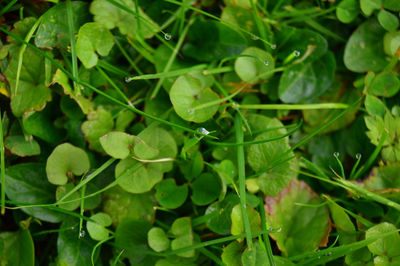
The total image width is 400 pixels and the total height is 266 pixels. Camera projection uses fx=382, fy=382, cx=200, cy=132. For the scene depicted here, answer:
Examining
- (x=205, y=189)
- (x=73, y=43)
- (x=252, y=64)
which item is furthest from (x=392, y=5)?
(x=73, y=43)

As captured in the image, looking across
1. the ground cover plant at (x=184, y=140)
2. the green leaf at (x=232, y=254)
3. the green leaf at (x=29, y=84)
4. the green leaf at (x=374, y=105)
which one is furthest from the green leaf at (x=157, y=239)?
the green leaf at (x=374, y=105)

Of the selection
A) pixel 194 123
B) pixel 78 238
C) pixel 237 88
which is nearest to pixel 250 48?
pixel 237 88

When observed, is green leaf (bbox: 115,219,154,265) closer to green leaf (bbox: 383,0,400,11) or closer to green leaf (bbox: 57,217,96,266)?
green leaf (bbox: 57,217,96,266)

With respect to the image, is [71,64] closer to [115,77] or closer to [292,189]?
[115,77]

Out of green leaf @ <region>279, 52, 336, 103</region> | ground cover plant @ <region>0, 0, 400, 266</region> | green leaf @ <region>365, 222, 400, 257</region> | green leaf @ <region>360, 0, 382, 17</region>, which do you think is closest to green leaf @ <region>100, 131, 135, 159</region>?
ground cover plant @ <region>0, 0, 400, 266</region>

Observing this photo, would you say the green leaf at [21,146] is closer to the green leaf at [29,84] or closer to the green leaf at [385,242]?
the green leaf at [29,84]

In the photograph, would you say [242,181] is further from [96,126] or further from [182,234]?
[96,126]
